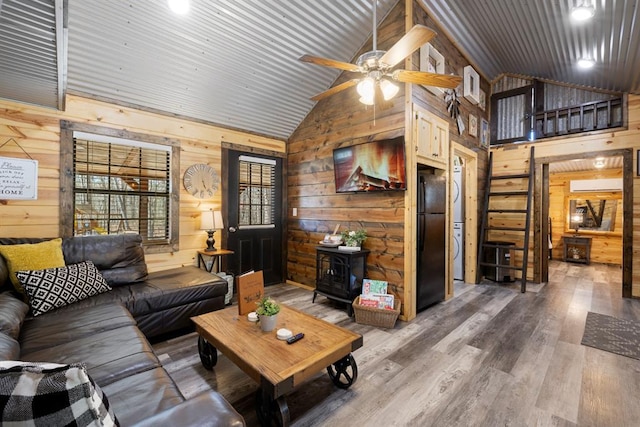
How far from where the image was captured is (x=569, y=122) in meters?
4.65

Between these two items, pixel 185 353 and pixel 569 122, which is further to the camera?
pixel 569 122

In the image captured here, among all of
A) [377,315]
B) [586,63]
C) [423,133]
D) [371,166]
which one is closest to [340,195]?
[371,166]

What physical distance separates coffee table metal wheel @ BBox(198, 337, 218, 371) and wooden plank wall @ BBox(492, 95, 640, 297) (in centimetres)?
548

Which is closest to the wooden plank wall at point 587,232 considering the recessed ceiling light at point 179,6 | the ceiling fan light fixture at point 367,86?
the ceiling fan light fixture at point 367,86

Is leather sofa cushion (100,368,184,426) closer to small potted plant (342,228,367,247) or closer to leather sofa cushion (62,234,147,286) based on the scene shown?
leather sofa cushion (62,234,147,286)

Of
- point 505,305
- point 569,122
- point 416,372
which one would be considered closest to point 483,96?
point 569,122

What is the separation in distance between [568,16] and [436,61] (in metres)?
1.30

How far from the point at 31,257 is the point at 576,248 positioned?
962 centimetres

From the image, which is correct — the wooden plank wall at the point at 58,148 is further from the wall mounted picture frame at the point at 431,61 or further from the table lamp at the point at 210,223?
the wall mounted picture frame at the point at 431,61

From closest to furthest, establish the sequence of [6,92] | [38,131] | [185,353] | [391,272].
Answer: [185,353]
[6,92]
[38,131]
[391,272]

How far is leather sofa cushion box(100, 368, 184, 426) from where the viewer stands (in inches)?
45.3

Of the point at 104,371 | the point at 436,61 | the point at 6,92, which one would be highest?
the point at 436,61

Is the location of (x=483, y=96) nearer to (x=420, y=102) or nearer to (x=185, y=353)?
(x=420, y=102)

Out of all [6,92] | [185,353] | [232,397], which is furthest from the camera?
[6,92]
